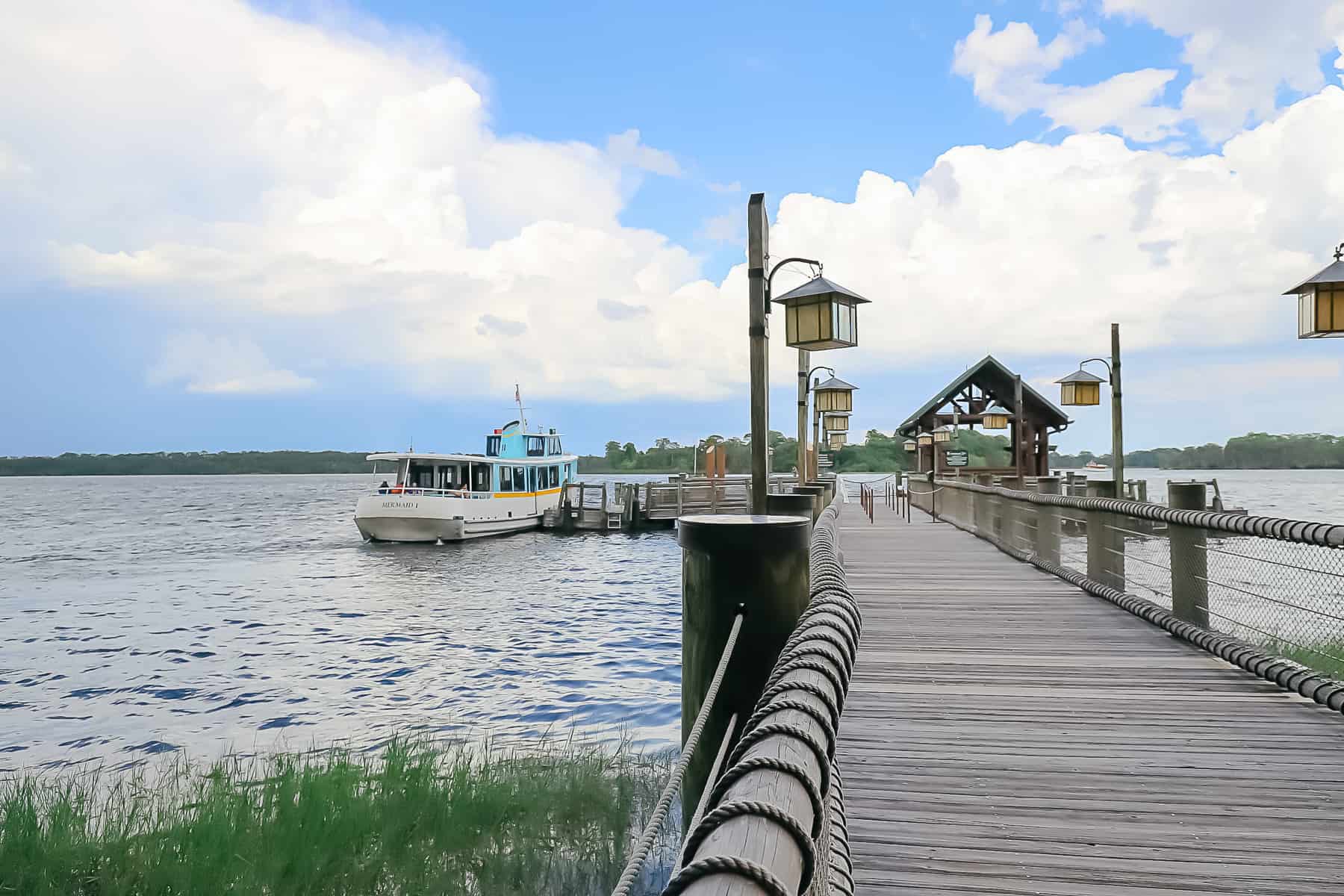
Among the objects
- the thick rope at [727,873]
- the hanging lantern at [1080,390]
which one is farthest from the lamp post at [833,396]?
the thick rope at [727,873]

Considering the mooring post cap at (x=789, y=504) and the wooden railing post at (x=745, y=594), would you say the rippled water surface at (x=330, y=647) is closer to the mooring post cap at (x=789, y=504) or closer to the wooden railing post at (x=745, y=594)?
→ the mooring post cap at (x=789, y=504)

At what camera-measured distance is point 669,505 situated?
40.2 meters

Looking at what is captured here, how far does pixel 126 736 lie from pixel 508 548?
2216 cm

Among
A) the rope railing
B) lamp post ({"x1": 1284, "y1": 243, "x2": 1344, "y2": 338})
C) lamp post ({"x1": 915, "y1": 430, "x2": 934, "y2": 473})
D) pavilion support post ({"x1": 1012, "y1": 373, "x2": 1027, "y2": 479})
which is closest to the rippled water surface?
the rope railing

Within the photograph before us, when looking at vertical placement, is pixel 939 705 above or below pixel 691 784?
above

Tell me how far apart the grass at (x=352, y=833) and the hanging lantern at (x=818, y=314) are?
4.26m

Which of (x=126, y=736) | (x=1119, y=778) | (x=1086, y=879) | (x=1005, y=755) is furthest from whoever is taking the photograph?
(x=126, y=736)

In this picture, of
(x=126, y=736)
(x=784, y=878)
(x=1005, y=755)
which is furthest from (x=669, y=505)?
(x=784, y=878)

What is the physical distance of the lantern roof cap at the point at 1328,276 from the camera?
880 cm

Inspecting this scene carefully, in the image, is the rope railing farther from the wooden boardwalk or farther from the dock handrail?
the dock handrail

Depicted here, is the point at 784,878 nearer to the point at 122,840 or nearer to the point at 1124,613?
the point at 122,840

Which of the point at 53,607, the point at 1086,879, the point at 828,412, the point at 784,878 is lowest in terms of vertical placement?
the point at 53,607

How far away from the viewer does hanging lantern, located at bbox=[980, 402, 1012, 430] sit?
2666cm

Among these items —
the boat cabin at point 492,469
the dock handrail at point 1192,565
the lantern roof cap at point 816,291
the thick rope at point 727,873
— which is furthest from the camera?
the boat cabin at point 492,469
